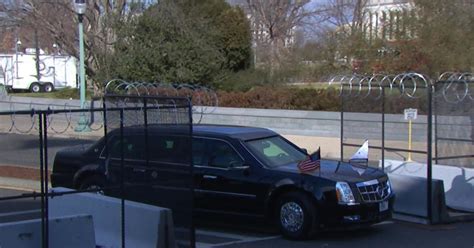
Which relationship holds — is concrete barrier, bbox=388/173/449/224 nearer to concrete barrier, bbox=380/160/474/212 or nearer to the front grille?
concrete barrier, bbox=380/160/474/212

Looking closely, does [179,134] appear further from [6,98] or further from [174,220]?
[6,98]

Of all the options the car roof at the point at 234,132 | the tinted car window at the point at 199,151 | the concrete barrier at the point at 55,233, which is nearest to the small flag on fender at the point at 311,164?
the car roof at the point at 234,132

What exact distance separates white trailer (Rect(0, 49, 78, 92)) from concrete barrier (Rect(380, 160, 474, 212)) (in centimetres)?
4924

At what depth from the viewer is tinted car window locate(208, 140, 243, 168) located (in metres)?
10.4

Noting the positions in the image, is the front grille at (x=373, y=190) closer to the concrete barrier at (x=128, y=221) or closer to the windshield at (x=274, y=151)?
the windshield at (x=274, y=151)

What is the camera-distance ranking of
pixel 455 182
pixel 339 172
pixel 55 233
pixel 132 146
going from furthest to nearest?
pixel 455 182 → pixel 339 172 → pixel 132 146 → pixel 55 233

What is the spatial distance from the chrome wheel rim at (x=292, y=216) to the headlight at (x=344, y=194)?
555 mm

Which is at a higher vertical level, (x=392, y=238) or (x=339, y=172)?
(x=339, y=172)

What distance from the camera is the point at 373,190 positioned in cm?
991

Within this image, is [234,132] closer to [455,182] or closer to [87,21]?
[455,182]

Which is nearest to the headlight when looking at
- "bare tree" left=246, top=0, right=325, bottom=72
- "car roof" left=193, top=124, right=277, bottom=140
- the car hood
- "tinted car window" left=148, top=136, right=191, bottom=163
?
the car hood

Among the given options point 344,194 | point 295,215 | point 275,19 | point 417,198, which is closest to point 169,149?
point 295,215

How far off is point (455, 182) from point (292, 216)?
13.8 ft

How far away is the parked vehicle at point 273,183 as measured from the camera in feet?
31.5
